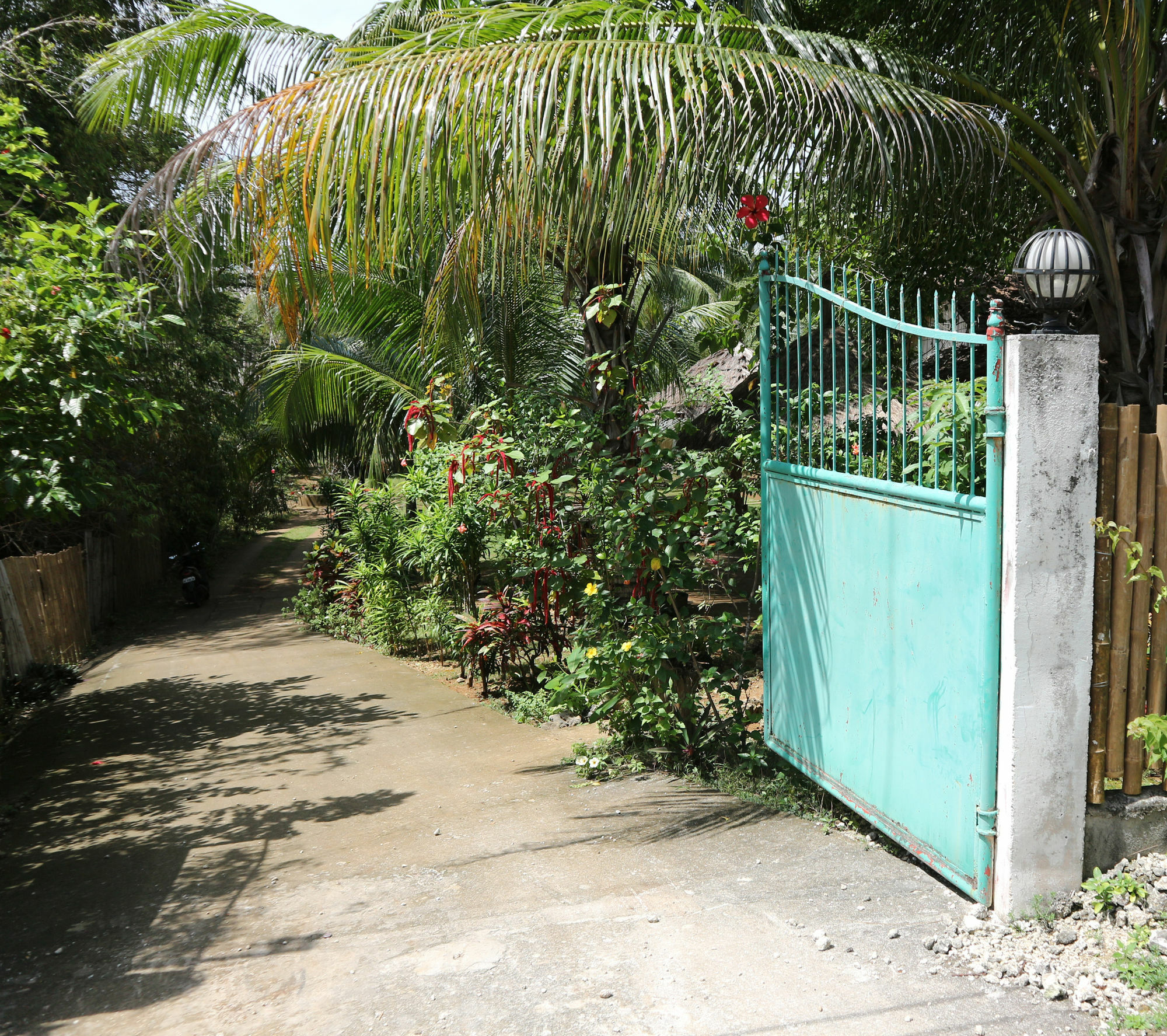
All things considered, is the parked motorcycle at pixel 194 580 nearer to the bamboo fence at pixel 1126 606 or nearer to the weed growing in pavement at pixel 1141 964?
the bamboo fence at pixel 1126 606

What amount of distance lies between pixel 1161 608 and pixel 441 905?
3003mm

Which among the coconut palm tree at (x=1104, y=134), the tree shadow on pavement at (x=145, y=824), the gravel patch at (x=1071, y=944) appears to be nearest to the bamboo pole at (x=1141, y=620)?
the gravel patch at (x=1071, y=944)

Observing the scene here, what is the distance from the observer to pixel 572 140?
188 inches

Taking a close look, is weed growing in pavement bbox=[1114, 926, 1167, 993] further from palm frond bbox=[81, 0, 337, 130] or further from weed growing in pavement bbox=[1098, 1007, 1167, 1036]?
palm frond bbox=[81, 0, 337, 130]

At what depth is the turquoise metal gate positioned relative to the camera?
3.43 m

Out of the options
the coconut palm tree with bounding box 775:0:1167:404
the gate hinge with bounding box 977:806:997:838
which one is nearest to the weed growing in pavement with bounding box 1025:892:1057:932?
the gate hinge with bounding box 977:806:997:838

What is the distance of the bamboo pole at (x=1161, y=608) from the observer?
11.1 ft

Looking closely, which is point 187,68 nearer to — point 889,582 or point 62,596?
point 889,582

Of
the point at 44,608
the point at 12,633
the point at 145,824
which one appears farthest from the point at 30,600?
the point at 145,824

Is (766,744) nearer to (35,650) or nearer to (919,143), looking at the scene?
(919,143)

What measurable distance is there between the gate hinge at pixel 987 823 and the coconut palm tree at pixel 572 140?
2.99 m

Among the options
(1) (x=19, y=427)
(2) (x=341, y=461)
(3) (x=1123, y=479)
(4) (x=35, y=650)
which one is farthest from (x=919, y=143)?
(2) (x=341, y=461)

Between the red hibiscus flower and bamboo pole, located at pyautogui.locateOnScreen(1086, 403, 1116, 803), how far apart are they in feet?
6.84

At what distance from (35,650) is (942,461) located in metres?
9.69
